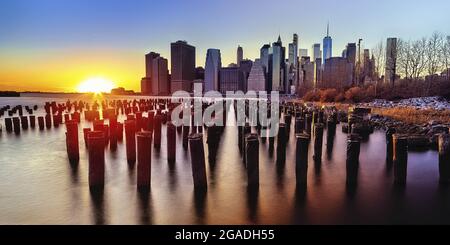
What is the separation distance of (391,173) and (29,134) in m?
15.1

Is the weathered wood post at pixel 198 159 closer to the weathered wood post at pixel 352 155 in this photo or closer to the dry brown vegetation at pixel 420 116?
the weathered wood post at pixel 352 155

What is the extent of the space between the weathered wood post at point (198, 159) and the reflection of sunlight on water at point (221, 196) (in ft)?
0.77

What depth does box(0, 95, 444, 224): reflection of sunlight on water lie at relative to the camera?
5450mm

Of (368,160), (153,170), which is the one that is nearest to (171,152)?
(153,170)

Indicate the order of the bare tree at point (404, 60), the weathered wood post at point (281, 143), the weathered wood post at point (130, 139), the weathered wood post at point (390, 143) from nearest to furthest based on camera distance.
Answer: the weathered wood post at point (130, 139) → the weathered wood post at point (281, 143) → the weathered wood post at point (390, 143) → the bare tree at point (404, 60)

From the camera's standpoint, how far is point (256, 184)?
6.76m

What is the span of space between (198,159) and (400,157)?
13.4 ft

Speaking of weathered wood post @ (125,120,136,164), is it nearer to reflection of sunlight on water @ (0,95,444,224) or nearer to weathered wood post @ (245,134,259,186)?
reflection of sunlight on water @ (0,95,444,224)

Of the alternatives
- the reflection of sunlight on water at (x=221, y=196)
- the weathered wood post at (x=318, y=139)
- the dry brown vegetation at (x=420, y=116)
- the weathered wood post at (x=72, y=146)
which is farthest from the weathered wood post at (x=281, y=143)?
the dry brown vegetation at (x=420, y=116)

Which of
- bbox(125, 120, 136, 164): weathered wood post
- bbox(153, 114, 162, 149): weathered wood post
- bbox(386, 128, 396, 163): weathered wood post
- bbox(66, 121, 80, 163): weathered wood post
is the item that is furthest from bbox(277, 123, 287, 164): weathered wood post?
bbox(66, 121, 80, 163): weathered wood post

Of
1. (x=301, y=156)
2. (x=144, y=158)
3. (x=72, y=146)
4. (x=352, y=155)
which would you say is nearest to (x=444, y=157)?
(x=352, y=155)

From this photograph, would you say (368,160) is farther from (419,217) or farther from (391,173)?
(419,217)

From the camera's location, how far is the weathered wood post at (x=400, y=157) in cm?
659
